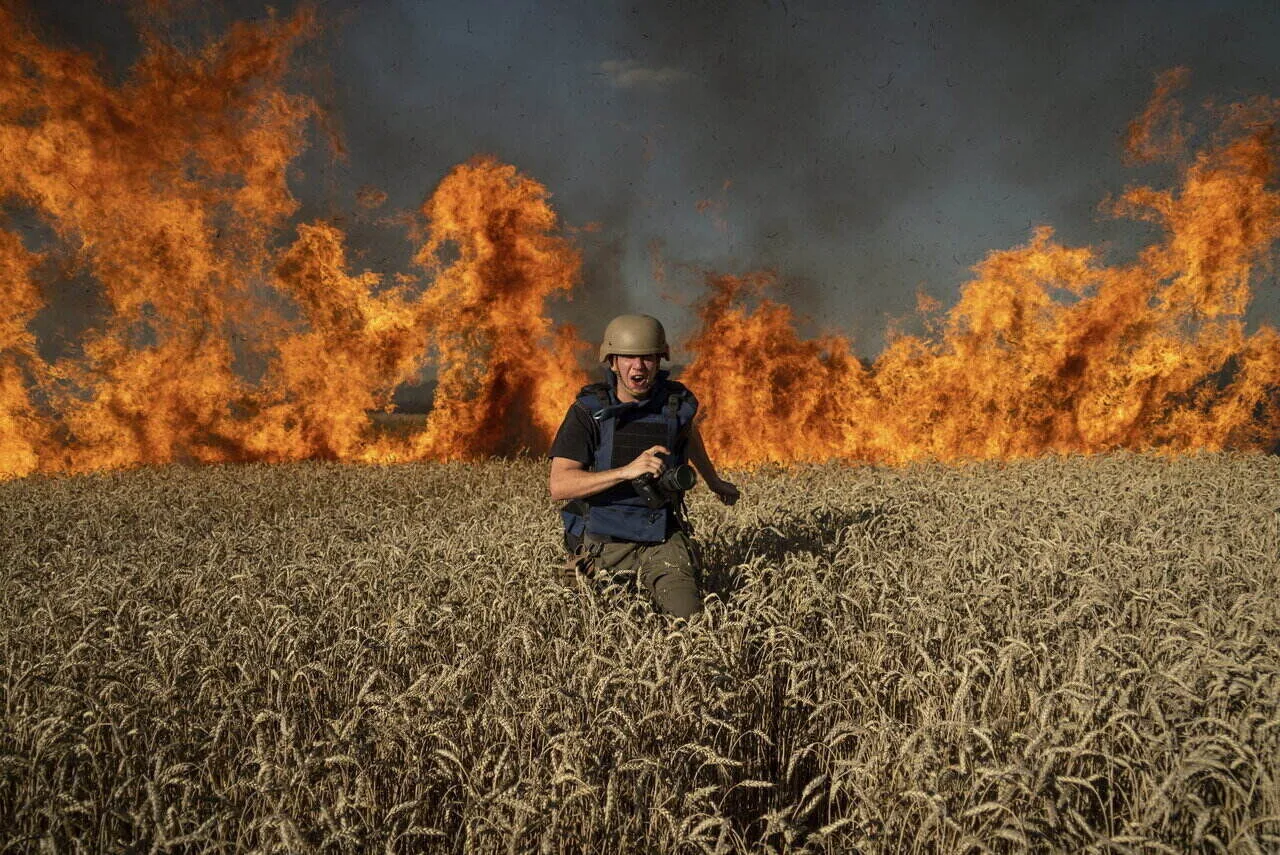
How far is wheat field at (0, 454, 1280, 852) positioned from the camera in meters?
2.42

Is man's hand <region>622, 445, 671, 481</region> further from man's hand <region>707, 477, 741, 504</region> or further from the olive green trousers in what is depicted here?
man's hand <region>707, 477, 741, 504</region>

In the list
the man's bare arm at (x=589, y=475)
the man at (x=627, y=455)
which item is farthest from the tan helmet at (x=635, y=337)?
the man's bare arm at (x=589, y=475)

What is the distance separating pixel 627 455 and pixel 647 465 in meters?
0.57

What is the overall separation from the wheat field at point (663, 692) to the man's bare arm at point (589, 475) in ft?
2.23

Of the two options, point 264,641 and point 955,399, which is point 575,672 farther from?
point 955,399

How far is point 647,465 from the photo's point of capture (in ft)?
15.4

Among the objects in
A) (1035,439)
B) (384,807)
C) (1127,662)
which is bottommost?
(384,807)

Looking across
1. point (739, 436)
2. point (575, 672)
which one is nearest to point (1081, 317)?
point (739, 436)

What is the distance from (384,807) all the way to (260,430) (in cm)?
1799

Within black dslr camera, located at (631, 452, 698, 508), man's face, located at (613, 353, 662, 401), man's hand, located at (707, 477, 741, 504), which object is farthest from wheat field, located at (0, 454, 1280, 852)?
man's face, located at (613, 353, 662, 401)

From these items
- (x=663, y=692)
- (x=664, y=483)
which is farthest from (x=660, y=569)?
(x=663, y=692)

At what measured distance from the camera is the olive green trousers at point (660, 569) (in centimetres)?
475

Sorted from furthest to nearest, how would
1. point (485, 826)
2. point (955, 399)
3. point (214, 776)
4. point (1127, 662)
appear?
point (955, 399) < point (1127, 662) < point (214, 776) < point (485, 826)

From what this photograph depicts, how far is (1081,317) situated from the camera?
1853cm
